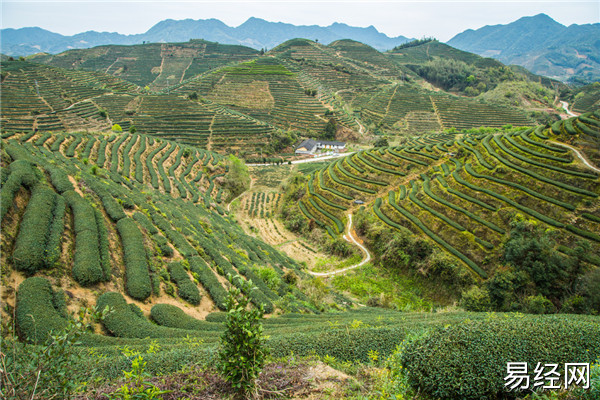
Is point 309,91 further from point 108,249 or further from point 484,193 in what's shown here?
point 108,249

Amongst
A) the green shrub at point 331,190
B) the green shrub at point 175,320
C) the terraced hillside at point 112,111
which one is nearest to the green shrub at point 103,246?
the green shrub at point 175,320

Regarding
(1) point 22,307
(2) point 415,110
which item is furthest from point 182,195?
(2) point 415,110

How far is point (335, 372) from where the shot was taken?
9.27 meters

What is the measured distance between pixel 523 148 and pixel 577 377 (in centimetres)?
2991

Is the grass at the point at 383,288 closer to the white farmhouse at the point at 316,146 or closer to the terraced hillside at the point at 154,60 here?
the white farmhouse at the point at 316,146

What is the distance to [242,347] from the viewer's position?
6762 millimetres

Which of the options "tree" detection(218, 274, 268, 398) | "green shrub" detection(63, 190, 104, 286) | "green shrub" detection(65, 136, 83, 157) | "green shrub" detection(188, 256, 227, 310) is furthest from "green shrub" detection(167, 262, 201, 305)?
"green shrub" detection(65, 136, 83, 157)

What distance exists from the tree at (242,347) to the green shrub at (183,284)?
10.8 meters

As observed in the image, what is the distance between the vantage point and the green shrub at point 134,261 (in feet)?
49.1

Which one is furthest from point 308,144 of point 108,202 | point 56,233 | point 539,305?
point 56,233

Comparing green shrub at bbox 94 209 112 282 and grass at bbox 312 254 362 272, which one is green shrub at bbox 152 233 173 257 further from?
grass at bbox 312 254 362 272

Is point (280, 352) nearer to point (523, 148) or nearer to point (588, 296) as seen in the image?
point (588, 296)

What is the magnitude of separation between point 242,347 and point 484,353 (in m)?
7.25

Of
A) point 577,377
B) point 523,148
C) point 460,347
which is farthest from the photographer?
point 523,148
